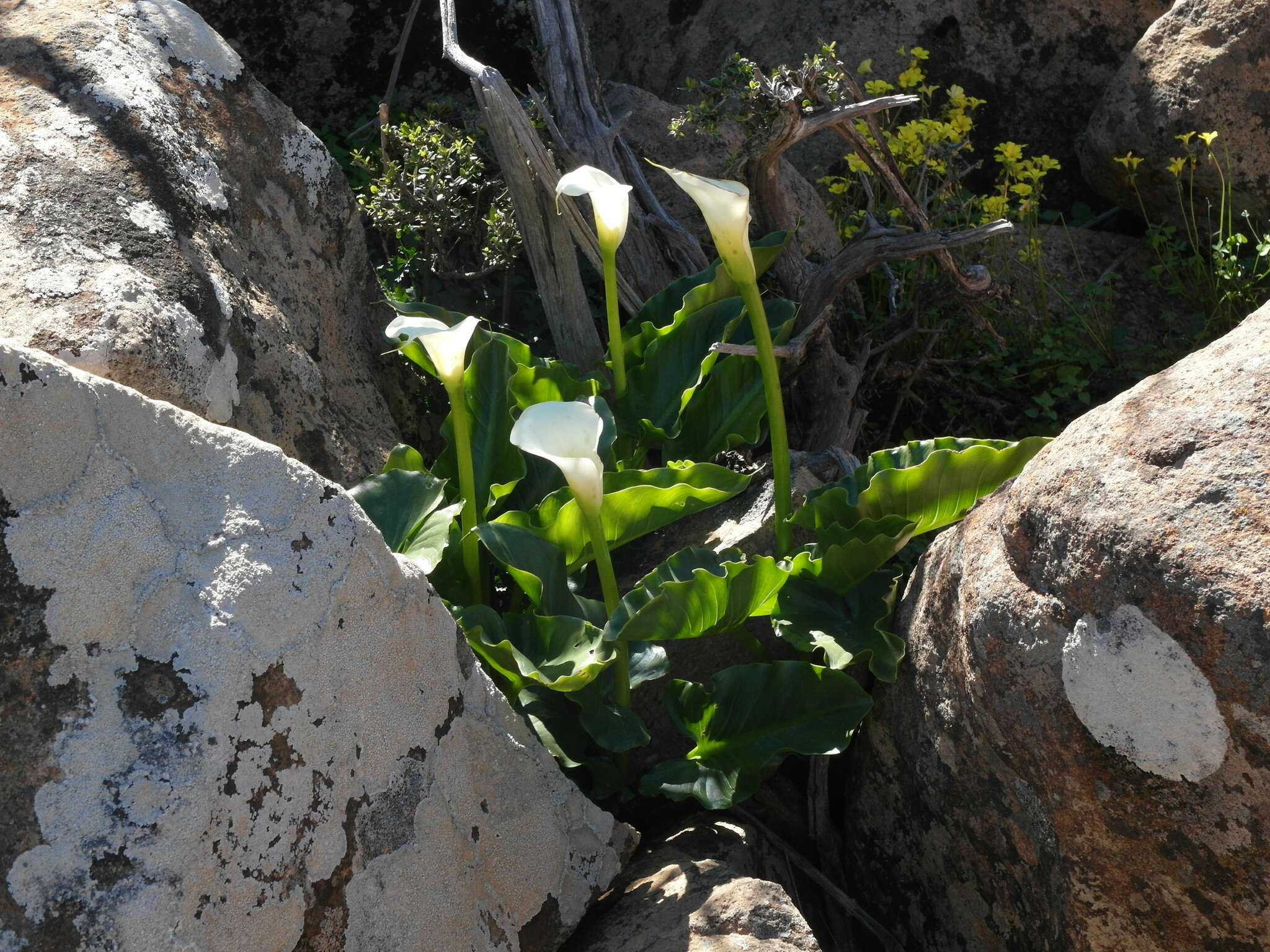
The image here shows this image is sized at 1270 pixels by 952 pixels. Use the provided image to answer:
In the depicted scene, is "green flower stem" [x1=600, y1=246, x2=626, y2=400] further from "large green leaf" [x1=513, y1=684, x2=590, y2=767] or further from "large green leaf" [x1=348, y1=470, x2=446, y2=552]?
"large green leaf" [x1=513, y1=684, x2=590, y2=767]

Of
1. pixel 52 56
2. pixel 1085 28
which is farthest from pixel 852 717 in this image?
pixel 1085 28

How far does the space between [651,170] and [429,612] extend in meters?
2.34

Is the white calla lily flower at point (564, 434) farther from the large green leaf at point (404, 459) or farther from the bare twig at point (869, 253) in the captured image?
the bare twig at point (869, 253)

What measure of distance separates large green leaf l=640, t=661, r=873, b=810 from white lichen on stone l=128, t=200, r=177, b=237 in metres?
1.31

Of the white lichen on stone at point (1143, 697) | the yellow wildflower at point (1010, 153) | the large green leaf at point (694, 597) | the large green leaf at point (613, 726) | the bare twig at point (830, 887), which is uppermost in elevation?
the yellow wildflower at point (1010, 153)

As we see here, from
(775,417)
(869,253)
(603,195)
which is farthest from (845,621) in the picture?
(869,253)

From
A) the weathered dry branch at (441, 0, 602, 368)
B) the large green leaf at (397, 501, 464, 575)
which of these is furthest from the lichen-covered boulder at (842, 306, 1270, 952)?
the weathered dry branch at (441, 0, 602, 368)

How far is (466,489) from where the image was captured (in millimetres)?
2182

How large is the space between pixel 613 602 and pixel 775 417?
1.64 ft

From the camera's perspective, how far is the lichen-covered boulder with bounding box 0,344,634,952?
127 centimetres

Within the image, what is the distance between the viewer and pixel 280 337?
2361 mm

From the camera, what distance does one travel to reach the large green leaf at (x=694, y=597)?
6.22 feet

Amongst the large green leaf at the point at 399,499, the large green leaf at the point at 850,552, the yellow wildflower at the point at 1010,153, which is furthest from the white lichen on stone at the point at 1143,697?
the yellow wildflower at the point at 1010,153

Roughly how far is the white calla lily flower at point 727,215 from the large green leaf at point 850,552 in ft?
1.67
